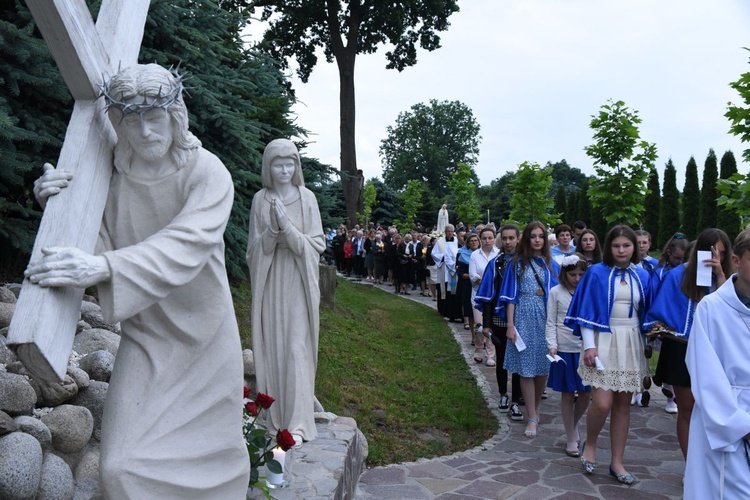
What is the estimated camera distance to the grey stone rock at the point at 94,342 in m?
5.59

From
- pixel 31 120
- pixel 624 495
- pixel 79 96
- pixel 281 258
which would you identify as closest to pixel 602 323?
pixel 624 495

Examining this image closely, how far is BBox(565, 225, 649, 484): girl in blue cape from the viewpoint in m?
6.25

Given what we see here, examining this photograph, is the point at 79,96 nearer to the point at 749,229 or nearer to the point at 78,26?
the point at 78,26

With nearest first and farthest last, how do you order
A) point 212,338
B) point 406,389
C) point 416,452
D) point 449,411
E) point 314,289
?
1. point 212,338
2. point 314,289
3. point 416,452
4. point 449,411
5. point 406,389

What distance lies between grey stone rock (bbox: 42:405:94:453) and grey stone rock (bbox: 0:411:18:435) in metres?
0.35

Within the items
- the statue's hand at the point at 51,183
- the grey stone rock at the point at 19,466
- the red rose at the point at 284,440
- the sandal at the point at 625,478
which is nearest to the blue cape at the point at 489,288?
the sandal at the point at 625,478

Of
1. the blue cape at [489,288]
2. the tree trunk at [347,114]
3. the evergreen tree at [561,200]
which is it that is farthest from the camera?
the evergreen tree at [561,200]

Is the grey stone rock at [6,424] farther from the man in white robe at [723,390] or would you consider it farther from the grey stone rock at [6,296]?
the man in white robe at [723,390]

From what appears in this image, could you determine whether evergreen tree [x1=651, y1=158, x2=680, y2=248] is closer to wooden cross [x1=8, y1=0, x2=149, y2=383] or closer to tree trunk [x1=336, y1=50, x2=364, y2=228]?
tree trunk [x1=336, y1=50, x2=364, y2=228]

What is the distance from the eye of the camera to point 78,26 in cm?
256

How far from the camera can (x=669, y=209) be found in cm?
3659

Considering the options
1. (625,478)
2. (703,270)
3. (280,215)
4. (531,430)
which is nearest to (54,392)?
(280,215)

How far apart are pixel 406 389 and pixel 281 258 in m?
4.60

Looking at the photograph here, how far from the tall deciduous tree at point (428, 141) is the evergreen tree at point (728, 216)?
4799 centimetres
